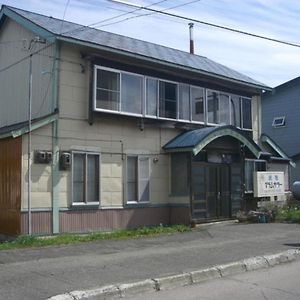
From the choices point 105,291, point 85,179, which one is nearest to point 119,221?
point 85,179

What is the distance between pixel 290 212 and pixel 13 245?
11.6 meters

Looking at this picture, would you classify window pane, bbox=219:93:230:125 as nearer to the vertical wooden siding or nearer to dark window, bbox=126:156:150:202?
dark window, bbox=126:156:150:202

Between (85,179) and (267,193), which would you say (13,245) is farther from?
(267,193)

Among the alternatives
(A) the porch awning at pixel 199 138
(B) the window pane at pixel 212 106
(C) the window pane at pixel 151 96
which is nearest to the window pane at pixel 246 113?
(B) the window pane at pixel 212 106

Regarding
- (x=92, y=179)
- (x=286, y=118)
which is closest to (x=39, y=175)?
(x=92, y=179)

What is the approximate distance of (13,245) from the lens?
13086 millimetres

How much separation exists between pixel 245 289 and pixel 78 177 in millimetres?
8407

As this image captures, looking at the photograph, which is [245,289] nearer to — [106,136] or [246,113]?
[106,136]

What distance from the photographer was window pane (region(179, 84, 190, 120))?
62.2 ft

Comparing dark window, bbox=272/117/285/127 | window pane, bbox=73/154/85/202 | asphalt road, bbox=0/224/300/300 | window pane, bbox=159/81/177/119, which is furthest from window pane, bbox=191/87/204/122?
dark window, bbox=272/117/285/127

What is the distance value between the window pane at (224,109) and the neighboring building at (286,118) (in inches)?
365

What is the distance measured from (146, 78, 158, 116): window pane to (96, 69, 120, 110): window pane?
4.51 ft

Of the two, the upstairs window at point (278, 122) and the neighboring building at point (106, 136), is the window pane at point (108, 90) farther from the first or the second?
the upstairs window at point (278, 122)

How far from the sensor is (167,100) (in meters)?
18.5
